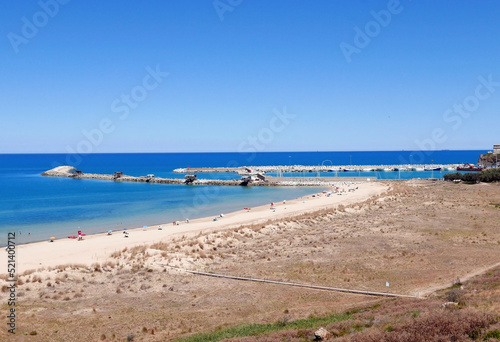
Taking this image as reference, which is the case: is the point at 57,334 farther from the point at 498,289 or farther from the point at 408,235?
the point at 408,235

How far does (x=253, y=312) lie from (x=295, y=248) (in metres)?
11.3

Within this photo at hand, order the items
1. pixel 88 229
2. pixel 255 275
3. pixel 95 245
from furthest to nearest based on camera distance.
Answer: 1. pixel 88 229
2. pixel 95 245
3. pixel 255 275

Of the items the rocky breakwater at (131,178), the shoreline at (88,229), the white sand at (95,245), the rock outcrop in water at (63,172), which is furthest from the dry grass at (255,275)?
the rock outcrop in water at (63,172)

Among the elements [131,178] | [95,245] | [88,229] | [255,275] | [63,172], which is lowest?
[88,229]

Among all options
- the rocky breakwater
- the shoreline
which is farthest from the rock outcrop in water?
the shoreline

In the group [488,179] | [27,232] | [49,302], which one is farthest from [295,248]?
[488,179]

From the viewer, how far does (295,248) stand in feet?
86.6

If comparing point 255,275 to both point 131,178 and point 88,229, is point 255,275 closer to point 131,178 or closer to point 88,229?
point 88,229

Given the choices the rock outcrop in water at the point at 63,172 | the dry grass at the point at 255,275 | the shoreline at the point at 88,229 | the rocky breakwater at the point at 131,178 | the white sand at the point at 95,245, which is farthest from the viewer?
the rock outcrop in water at the point at 63,172

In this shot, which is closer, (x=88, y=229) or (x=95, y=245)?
(x=95, y=245)

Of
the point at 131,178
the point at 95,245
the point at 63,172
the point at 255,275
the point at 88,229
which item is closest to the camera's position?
the point at 255,275

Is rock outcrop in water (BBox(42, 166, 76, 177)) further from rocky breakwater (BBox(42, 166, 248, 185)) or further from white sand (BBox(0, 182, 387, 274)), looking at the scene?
white sand (BBox(0, 182, 387, 274))

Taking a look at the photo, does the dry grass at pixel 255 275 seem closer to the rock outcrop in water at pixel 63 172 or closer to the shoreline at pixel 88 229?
the shoreline at pixel 88 229

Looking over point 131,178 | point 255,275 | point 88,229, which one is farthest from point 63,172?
point 255,275
